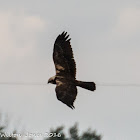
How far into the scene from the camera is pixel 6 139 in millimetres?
59438

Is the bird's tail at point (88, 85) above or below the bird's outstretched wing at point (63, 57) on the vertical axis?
below

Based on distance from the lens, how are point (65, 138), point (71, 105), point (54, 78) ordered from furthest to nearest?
point (65, 138), point (54, 78), point (71, 105)

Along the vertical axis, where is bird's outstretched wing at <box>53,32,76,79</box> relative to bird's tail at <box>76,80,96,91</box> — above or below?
A: above

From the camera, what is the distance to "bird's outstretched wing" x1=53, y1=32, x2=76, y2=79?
37.4 m

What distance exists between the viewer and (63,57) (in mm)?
37562

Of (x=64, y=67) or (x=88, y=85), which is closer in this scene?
(x=88, y=85)

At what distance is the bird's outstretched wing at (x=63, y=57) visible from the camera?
37.4m

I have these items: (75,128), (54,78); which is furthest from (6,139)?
(54,78)

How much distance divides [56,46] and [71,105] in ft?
10.7

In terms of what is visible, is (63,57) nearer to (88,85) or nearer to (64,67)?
(64,67)

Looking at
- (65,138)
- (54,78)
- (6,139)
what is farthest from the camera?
(65,138)

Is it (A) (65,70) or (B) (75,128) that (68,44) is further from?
(B) (75,128)

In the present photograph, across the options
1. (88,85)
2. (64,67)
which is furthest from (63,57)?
(88,85)

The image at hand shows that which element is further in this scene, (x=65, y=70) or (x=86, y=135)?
(x=86, y=135)
